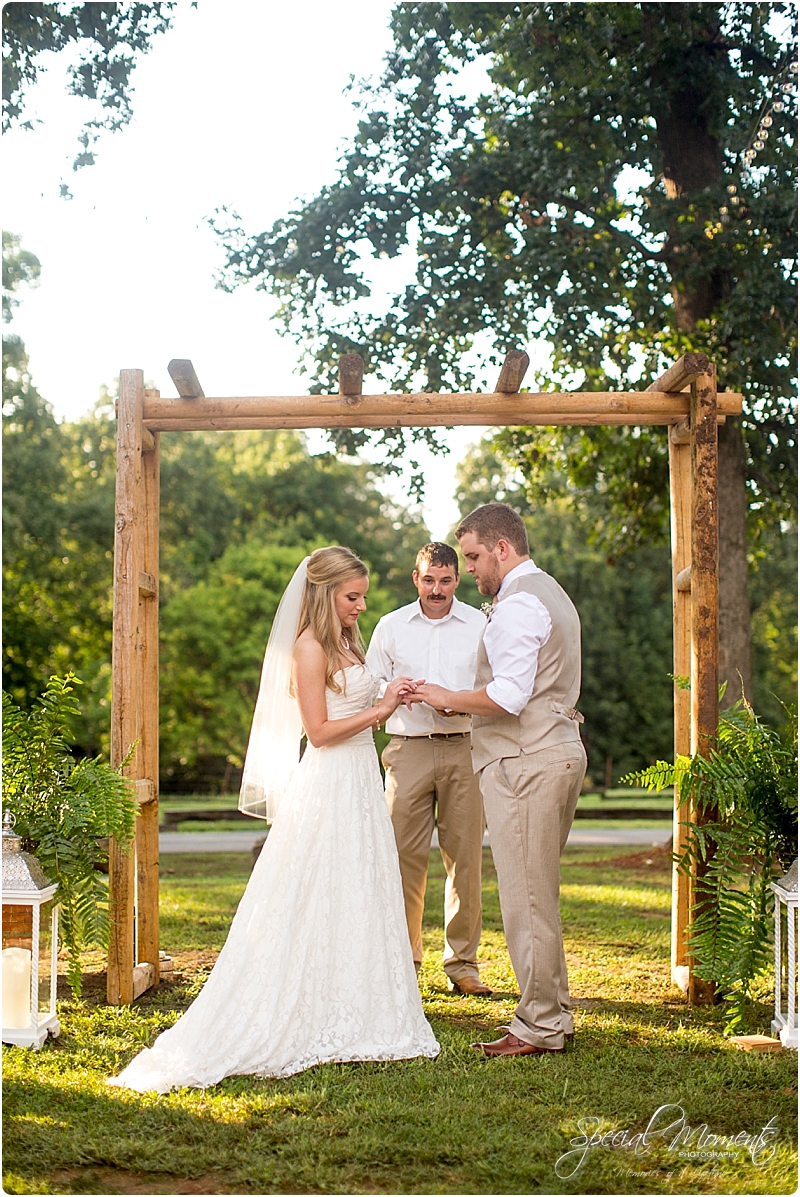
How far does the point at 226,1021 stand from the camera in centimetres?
419

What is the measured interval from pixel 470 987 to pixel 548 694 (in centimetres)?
187

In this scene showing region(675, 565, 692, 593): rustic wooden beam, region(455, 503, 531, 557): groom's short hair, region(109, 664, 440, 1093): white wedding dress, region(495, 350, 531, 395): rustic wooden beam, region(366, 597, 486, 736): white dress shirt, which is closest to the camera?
region(109, 664, 440, 1093): white wedding dress

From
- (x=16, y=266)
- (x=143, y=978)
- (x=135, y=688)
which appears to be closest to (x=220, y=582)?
(x=16, y=266)

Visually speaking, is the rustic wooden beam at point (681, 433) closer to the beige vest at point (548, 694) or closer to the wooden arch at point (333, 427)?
the wooden arch at point (333, 427)

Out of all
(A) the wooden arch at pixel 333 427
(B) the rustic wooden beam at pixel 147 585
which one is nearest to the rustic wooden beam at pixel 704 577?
(A) the wooden arch at pixel 333 427

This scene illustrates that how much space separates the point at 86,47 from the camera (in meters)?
8.39

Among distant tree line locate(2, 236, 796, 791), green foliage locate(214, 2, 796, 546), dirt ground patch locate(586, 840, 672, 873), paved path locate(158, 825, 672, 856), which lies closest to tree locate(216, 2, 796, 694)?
green foliage locate(214, 2, 796, 546)

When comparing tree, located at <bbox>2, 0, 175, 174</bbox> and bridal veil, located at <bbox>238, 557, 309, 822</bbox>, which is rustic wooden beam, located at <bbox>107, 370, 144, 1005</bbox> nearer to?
bridal veil, located at <bbox>238, 557, 309, 822</bbox>

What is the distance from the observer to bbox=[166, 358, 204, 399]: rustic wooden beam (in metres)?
5.27

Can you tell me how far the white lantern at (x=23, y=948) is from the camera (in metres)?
4.42

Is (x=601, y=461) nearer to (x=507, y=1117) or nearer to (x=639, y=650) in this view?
(x=507, y=1117)

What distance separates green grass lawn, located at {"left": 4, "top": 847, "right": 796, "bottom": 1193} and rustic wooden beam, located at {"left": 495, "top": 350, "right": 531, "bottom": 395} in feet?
10.1

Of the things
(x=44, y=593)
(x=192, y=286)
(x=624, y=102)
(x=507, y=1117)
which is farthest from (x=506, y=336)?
(x=44, y=593)

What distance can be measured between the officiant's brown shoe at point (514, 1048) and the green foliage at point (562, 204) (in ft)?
22.2
